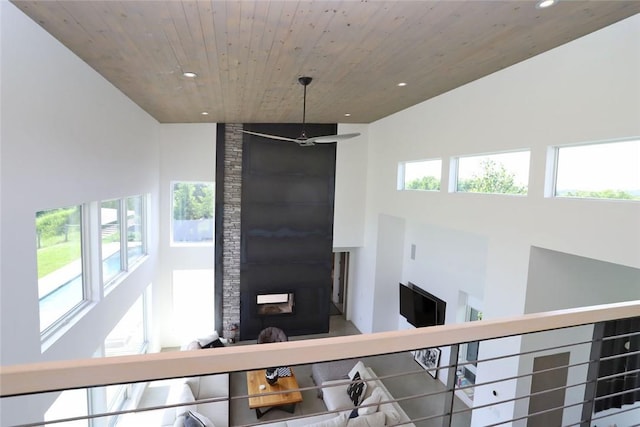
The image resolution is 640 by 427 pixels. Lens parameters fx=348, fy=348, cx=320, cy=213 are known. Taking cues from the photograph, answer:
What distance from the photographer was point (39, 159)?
2812 millimetres

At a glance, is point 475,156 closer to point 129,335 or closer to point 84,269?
point 84,269

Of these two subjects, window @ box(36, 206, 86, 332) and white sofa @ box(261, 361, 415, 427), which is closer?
window @ box(36, 206, 86, 332)

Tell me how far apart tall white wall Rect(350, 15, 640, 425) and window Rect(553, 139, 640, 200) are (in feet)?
0.49

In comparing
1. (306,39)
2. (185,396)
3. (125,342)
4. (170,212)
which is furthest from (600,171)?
(170,212)

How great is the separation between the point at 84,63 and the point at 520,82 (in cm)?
468

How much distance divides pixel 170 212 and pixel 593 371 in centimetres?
778

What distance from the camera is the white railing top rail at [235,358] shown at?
2.71 ft

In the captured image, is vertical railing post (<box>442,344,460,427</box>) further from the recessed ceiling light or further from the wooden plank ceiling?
the recessed ceiling light

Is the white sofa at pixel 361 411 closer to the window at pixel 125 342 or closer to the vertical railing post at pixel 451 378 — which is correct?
the window at pixel 125 342

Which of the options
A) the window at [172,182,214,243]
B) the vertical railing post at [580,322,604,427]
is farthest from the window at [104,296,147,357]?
the vertical railing post at [580,322,604,427]


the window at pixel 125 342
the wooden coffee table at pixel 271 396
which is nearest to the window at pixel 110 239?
the window at pixel 125 342

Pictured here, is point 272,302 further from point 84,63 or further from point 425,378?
point 84,63

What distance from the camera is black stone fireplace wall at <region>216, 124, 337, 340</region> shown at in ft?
26.2

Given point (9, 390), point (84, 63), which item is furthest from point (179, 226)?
point (9, 390)
